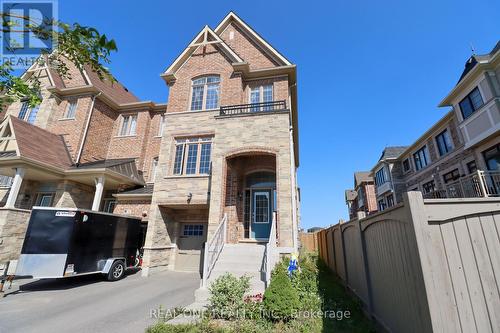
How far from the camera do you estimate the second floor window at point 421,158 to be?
1852cm

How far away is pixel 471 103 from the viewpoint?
12672 mm

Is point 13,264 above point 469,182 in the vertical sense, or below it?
below

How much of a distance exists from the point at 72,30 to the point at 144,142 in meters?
13.7

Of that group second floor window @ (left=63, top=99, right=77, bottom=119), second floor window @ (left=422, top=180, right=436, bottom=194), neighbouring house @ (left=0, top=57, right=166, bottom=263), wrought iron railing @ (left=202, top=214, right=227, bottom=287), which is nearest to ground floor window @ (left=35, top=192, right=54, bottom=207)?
Result: neighbouring house @ (left=0, top=57, right=166, bottom=263)

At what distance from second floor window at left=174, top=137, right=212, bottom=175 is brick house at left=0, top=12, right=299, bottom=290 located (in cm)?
5

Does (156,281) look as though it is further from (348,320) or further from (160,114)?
(160,114)

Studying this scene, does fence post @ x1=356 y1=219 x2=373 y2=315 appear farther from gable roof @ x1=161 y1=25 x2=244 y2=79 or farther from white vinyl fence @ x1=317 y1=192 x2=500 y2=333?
gable roof @ x1=161 y1=25 x2=244 y2=79

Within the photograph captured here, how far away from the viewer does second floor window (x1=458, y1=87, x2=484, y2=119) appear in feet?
39.6

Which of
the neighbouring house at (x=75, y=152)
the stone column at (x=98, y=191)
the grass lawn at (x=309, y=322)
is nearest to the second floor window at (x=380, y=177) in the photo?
the grass lawn at (x=309, y=322)

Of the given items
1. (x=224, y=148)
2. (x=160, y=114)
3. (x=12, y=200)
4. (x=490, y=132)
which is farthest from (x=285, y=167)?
(x=12, y=200)

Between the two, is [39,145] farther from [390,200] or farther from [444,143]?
[390,200]

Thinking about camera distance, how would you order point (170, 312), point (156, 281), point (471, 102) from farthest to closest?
point (471, 102) → point (156, 281) → point (170, 312)

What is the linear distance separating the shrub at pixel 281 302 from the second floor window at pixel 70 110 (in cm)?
1801

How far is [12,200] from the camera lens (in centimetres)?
1087
